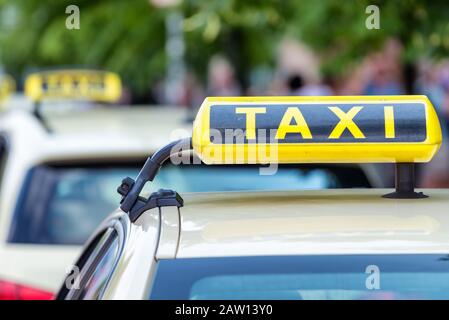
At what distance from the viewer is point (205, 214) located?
9.86ft

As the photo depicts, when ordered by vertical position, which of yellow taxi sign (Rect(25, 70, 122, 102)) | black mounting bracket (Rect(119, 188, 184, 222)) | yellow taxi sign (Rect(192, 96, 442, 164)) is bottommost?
yellow taxi sign (Rect(25, 70, 122, 102))

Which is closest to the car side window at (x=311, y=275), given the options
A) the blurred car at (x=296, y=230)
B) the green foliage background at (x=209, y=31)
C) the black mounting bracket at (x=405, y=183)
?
the blurred car at (x=296, y=230)

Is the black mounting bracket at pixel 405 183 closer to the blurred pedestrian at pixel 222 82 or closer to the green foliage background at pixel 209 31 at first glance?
the green foliage background at pixel 209 31

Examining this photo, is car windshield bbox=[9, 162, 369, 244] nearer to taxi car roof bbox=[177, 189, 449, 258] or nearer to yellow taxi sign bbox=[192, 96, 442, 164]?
taxi car roof bbox=[177, 189, 449, 258]

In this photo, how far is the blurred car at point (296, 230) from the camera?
2.68 metres

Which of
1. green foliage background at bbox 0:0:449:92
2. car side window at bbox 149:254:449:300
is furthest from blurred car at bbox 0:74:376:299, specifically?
car side window at bbox 149:254:449:300

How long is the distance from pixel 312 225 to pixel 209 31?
260 inches

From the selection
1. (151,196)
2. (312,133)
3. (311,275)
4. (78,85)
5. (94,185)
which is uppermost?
(312,133)

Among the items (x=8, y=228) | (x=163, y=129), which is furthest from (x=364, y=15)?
(x=8, y=228)

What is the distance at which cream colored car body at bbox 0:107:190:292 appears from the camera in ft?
16.8

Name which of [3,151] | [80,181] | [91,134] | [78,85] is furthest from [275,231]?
[78,85]

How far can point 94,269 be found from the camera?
3381 mm

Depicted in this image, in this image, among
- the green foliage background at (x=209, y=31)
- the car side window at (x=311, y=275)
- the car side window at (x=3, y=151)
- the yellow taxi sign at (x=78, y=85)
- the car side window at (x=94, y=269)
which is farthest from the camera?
the yellow taxi sign at (x=78, y=85)

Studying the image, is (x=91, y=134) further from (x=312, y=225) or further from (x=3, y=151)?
(x=312, y=225)
